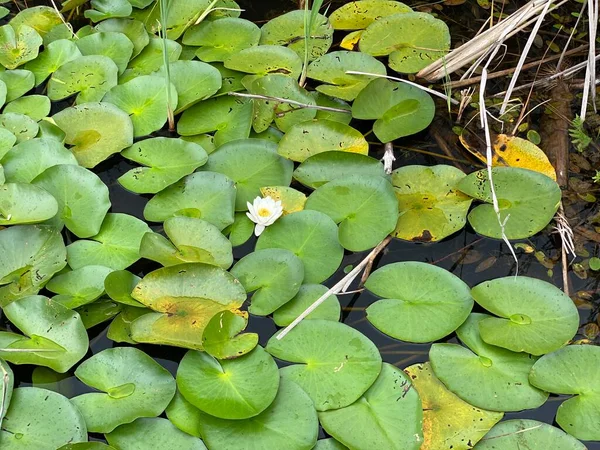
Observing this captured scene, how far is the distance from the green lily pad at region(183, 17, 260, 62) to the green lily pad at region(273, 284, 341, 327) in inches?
43.6

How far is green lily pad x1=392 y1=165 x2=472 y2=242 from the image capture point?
6.71 feet

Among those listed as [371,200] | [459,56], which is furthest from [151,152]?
[459,56]

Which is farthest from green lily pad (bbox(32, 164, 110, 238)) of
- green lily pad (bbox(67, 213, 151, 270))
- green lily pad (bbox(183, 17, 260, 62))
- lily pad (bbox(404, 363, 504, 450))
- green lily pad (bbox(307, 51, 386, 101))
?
lily pad (bbox(404, 363, 504, 450))

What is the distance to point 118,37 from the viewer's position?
8.18 ft

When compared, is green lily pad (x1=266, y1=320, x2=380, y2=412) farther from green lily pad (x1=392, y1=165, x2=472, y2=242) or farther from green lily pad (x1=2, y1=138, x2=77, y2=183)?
green lily pad (x1=2, y1=138, x2=77, y2=183)

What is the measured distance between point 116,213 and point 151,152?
0.88 feet

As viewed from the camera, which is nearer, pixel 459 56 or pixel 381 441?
pixel 381 441

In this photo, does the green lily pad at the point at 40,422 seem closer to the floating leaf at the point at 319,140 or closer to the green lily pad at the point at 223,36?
the floating leaf at the point at 319,140

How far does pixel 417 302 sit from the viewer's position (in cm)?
185

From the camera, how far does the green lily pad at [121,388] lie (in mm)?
1613

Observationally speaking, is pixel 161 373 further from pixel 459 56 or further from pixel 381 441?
pixel 459 56

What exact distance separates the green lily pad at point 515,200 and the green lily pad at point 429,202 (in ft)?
0.14

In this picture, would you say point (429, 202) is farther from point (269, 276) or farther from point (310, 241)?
point (269, 276)

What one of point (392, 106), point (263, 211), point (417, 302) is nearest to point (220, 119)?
point (263, 211)
